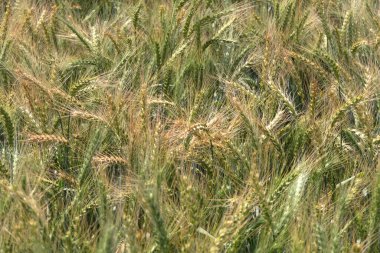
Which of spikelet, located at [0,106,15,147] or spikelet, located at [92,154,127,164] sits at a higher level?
spikelet, located at [0,106,15,147]

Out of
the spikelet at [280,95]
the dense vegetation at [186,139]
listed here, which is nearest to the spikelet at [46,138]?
the dense vegetation at [186,139]

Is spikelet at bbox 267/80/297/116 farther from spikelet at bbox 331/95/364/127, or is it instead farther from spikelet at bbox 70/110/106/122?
spikelet at bbox 70/110/106/122

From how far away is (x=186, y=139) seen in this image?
1.25 meters

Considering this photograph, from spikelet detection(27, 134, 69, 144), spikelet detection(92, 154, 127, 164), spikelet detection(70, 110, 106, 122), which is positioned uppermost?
spikelet detection(70, 110, 106, 122)

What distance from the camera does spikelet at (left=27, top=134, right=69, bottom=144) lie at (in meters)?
1.17

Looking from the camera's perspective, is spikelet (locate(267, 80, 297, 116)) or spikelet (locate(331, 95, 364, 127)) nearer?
spikelet (locate(331, 95, 364, 127))

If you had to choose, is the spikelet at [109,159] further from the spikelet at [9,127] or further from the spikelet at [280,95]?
the spikelet at [280,95]

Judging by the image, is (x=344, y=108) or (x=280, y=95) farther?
(x=280, y=95)

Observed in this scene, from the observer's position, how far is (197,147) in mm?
1262

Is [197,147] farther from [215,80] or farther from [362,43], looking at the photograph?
[362,43]

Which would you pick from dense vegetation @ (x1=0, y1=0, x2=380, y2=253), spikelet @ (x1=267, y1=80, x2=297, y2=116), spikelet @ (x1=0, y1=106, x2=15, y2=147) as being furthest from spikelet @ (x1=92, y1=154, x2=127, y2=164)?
spikelet @ (x1=267, y1=80, x2=297, y2=116)

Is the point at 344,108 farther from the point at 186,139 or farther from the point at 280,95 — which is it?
the point at 186,139

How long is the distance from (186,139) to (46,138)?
11.0 inches

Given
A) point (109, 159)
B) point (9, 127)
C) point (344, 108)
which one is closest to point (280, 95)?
point (344, 108)
